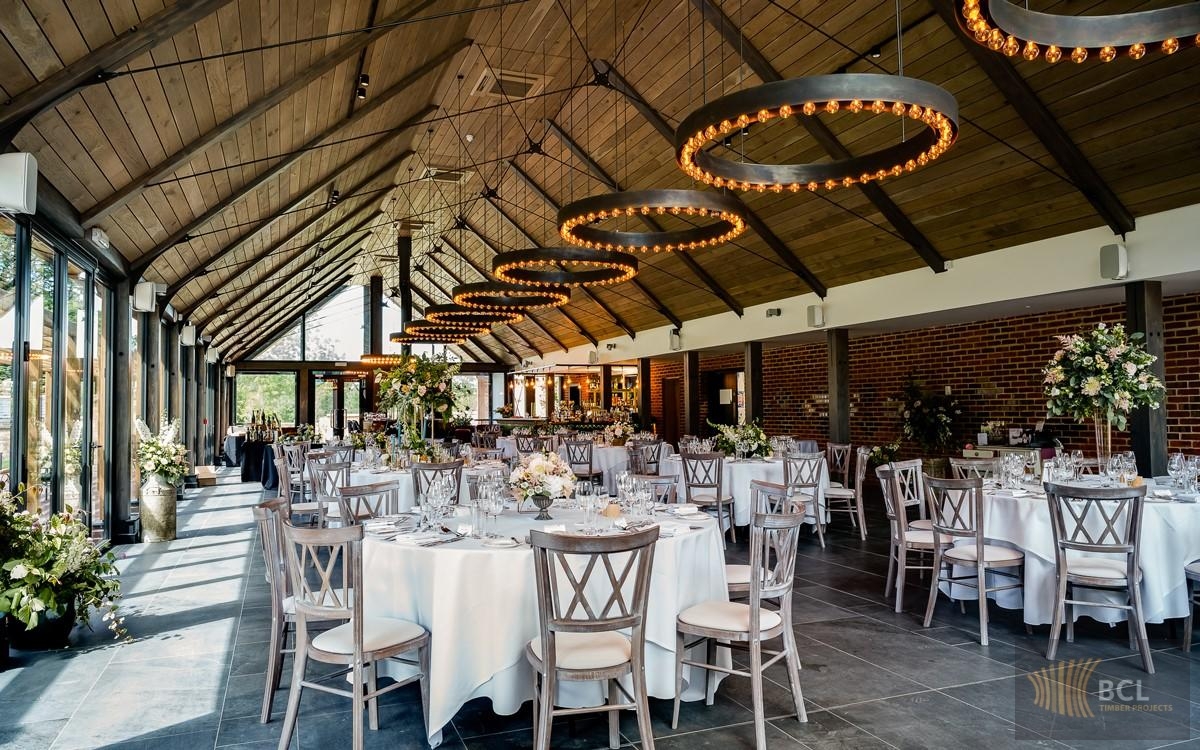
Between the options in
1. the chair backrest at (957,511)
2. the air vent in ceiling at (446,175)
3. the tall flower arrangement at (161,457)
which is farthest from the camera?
the air vent in ceiling at (446,175)

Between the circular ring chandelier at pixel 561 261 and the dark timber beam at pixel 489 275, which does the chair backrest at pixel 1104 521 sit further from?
the dark timber beam at pixel 489 275

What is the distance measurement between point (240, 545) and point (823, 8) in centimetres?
795

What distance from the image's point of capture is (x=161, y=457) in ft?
26.9

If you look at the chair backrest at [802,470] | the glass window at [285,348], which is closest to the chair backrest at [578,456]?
the chair backrest at [802,470]

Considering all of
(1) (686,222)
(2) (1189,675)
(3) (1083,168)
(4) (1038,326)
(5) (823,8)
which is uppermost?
(5) (823,8)

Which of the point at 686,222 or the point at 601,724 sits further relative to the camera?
the point at 686,222

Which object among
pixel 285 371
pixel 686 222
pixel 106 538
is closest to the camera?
pixel 106 538

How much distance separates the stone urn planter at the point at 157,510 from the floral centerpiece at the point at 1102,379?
Answer: 866 cm

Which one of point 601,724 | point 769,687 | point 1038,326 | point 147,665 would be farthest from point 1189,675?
point 1038,326

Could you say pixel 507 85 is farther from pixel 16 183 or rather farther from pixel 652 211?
pixel 16 183

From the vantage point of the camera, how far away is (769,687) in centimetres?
393

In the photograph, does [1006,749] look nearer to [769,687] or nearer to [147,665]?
[769,687]

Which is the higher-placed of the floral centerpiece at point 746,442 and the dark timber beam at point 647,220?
the dark timber beam at point 647,220

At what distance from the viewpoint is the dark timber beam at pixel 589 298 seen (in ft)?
50.7
